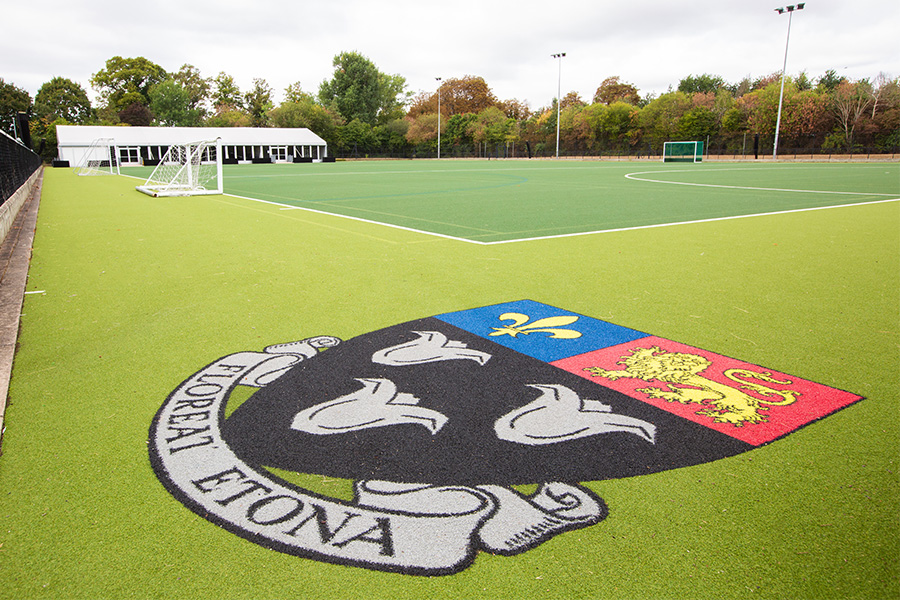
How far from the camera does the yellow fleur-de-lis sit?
5004 millimetres

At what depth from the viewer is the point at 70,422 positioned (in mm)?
3441

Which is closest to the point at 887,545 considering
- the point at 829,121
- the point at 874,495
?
the point at 874,495

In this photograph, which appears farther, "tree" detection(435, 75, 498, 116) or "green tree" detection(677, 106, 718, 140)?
"tree" detection(435, 75, 498, 116)

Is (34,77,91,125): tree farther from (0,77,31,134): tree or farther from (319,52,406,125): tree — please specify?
(319,52,406,125): tree

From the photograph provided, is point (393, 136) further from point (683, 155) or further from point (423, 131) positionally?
point (683, 155)

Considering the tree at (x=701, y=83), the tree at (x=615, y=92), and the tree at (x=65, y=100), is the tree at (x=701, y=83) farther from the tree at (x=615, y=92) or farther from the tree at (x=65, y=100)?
the tree at (x=65, y=100)

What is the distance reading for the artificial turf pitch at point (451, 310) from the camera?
88.3 inches

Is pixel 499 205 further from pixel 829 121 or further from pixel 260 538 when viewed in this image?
pixel 829 121

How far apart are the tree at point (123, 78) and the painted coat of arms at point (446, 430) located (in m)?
113

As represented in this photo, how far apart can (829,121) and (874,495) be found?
68950 mm

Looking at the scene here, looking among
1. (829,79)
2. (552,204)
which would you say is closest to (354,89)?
(829,79)

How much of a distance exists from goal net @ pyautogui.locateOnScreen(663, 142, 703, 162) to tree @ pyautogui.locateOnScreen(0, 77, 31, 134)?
302 feet

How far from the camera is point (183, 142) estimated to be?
188 feet

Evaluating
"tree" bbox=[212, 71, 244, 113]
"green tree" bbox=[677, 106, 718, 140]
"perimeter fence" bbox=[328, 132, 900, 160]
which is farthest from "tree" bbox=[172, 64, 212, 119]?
"green tree" bbox=[677, 106, 718, 140]
